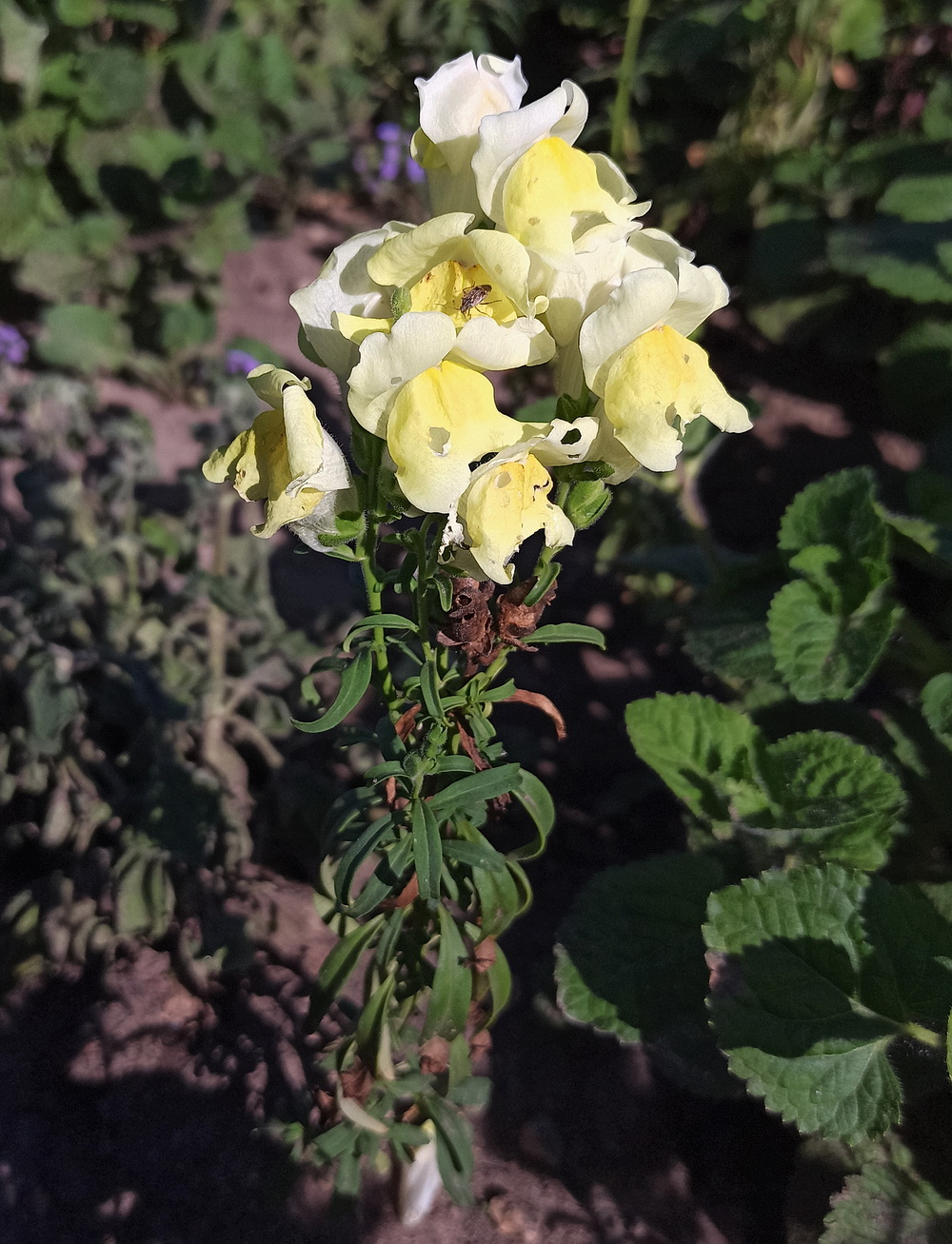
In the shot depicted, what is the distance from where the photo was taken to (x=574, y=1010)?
63.2 inches

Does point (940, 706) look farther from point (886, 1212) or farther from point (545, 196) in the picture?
point (545, 196)

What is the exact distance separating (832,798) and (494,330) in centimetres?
113

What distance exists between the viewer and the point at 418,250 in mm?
822

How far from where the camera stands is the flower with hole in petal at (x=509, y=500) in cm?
82

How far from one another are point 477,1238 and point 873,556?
145 cm

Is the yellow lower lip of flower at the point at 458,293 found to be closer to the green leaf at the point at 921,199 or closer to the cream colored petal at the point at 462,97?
the cream colored petal at the point at 462,97

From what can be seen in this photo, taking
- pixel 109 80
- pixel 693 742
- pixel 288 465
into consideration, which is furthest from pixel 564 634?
pixel 109 80

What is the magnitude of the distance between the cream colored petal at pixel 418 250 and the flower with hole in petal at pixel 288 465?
0.41 feet

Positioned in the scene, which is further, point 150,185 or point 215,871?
point 150,185

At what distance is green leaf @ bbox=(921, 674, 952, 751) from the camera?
1643 mm

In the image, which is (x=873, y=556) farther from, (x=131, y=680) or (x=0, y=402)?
(x=0, y=402)

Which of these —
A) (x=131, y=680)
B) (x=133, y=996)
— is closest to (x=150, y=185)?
(x=131, y=680)

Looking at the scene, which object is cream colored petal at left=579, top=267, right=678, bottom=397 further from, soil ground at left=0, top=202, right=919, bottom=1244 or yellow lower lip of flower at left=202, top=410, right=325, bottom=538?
soil ground at left=0, top=202, right=919, bottom=1244

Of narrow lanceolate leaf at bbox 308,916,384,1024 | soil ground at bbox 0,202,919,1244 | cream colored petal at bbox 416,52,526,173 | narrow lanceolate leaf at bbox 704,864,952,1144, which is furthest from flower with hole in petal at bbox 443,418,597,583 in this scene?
soil ground at bbox 0,202,919,1244
